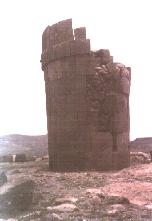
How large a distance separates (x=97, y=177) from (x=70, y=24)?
4.59m

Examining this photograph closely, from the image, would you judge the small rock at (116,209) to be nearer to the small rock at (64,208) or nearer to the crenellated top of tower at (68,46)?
the small rock at (64,208)

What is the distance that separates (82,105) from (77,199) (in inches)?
185

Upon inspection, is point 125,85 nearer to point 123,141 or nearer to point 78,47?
point 123,141

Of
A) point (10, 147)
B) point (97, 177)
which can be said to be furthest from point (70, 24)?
point (10, 147)

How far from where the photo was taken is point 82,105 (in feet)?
41.4

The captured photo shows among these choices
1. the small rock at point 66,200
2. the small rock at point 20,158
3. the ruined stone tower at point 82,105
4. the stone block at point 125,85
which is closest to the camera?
the small rock at point 66,200

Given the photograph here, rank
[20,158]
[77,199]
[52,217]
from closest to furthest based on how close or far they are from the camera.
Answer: [52,217] < [77,199] < [20,158]

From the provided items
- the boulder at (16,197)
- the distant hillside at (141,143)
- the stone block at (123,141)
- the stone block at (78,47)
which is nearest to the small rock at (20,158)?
the stone block at (123,141)

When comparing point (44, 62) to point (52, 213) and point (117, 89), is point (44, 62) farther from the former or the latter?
point (52, 213)

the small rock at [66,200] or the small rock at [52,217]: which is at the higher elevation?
the small rock at [66,200]

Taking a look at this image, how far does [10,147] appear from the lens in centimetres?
3553

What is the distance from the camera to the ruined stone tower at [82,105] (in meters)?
12.6

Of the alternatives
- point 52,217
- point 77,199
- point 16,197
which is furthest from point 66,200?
point 52,217

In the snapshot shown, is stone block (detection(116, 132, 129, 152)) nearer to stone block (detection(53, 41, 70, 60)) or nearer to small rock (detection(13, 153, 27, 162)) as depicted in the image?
stone block (detection(53, 41, 70, 60))
